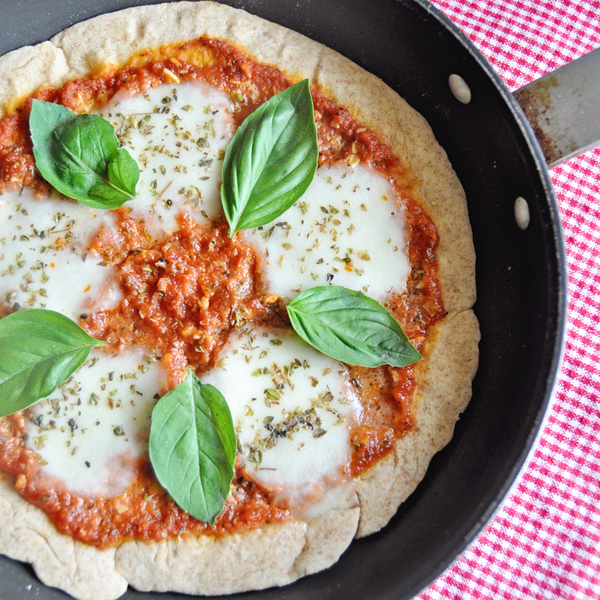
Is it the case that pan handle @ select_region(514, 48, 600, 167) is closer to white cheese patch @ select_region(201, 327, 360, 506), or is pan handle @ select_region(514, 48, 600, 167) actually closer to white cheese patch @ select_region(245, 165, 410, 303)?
white cheese patch @ select_region(245, 165, 410, 303)

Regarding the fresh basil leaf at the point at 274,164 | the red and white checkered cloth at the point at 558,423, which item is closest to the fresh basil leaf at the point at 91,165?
the fresh basil leaf at the point at 274,164

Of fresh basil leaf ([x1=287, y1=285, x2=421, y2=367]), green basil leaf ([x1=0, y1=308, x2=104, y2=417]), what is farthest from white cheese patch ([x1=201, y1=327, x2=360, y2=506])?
green basil leaf ([x1=0, y1=308, x2=104, y2=417])

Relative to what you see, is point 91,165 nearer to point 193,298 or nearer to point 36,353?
point 193,298

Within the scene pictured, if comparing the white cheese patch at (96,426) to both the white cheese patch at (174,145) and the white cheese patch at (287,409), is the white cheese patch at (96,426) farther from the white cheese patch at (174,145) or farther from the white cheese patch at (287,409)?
the white cheese patch at (174,145)

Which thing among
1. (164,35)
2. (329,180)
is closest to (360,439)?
(329,180)

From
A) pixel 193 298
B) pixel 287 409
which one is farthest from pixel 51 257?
pixel 287 409

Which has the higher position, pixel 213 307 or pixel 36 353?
pixel 213 307
